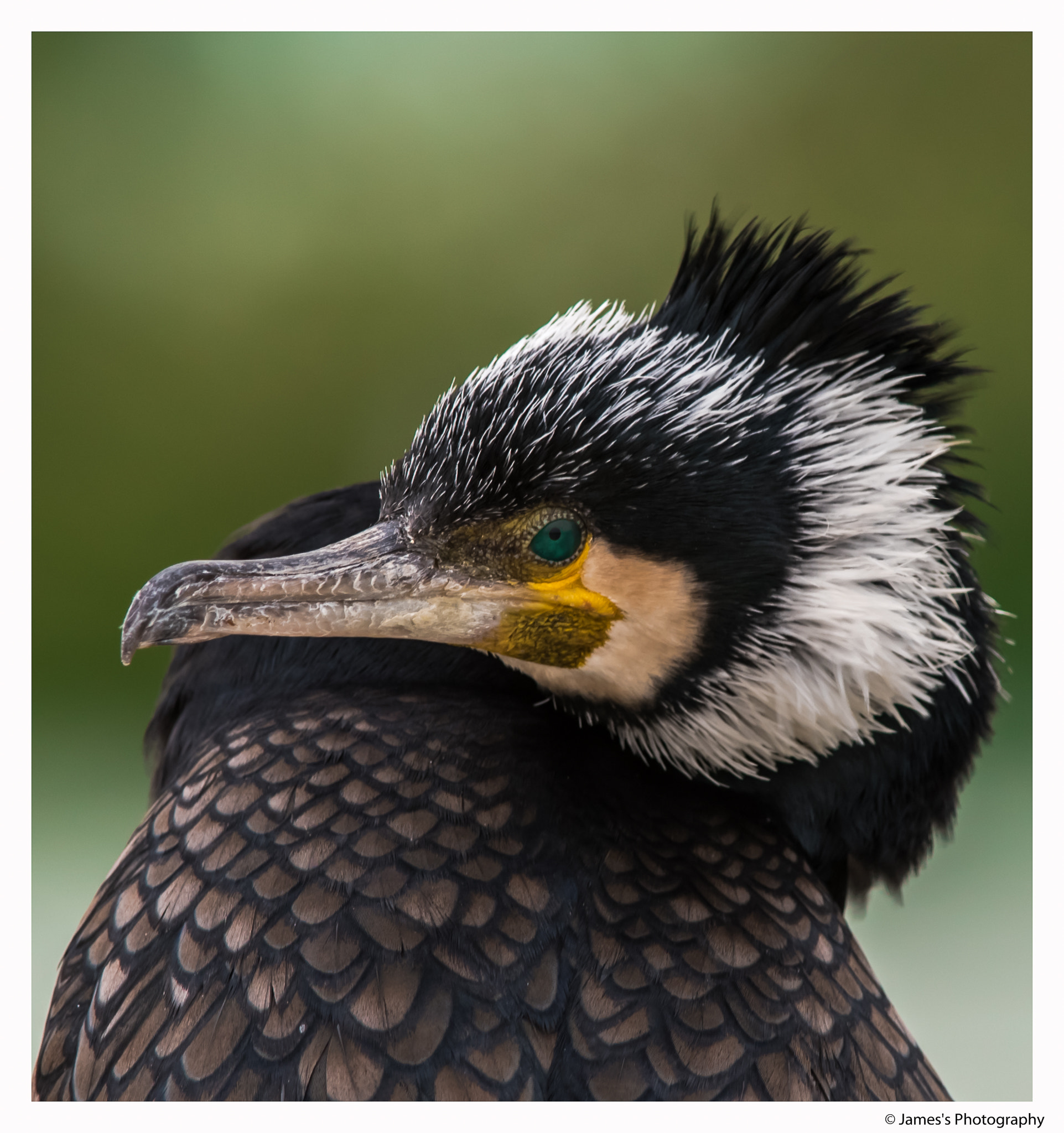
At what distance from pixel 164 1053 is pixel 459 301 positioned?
229 centimetres

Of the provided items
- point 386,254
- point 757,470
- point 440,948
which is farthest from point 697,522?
point 386,254

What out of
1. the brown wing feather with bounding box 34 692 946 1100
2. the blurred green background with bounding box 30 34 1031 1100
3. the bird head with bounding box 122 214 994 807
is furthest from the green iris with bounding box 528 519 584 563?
the blurred green background with bounding box 30 34 1031 1100

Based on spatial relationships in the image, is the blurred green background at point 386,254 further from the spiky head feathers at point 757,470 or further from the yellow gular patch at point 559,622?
the yellow gular patch at point 559,622

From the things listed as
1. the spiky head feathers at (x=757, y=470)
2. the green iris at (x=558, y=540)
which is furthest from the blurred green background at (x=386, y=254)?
the green iris at (x=558, y=540)

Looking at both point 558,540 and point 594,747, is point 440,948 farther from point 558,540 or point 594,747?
point 558,540

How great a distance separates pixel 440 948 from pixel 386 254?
214cm

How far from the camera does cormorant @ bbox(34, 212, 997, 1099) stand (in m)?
1.13

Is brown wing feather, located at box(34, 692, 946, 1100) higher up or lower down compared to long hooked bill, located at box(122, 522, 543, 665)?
lower down

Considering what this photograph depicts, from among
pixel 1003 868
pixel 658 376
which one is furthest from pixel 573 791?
pixel 1003 868

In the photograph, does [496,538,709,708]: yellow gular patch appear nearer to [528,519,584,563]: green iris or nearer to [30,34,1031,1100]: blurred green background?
[528,519,584,563]: green iris

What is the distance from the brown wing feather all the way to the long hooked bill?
Answer: 0.21 m

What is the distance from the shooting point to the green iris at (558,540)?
118cm

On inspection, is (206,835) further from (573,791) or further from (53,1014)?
(573,791)

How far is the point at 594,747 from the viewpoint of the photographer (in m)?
1.42
